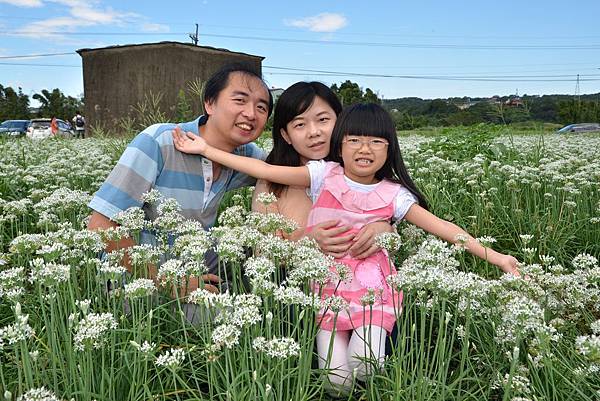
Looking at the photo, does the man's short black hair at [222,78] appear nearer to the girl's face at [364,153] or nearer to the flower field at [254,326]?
the girl's face at [364,153]

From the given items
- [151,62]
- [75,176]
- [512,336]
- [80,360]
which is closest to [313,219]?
[512,336]

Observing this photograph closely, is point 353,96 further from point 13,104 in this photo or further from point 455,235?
point 13,104

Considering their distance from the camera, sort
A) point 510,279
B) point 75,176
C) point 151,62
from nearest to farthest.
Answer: point 510,279
point 75,176
point 151,62

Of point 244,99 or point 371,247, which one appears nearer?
point 371,247

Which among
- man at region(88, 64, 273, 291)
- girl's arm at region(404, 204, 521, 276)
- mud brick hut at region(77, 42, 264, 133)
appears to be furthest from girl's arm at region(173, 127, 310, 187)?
mud brick hut at region(77, 42, 264, 133)

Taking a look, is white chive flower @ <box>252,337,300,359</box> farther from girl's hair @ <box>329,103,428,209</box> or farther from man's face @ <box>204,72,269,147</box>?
man's face @ <box>204,72,269,147</box>

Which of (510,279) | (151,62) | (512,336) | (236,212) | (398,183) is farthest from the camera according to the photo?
(151,62)

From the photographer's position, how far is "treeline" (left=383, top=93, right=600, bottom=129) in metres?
7.07

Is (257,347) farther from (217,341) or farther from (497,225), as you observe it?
(497,225)

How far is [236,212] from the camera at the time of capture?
10.4 ft

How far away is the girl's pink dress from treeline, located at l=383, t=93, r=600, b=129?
2.51 ft

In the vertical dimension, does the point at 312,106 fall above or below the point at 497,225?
above

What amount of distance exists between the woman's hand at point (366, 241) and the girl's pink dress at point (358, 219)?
0.24 feet

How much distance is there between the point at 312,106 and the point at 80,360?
2.36 meters
